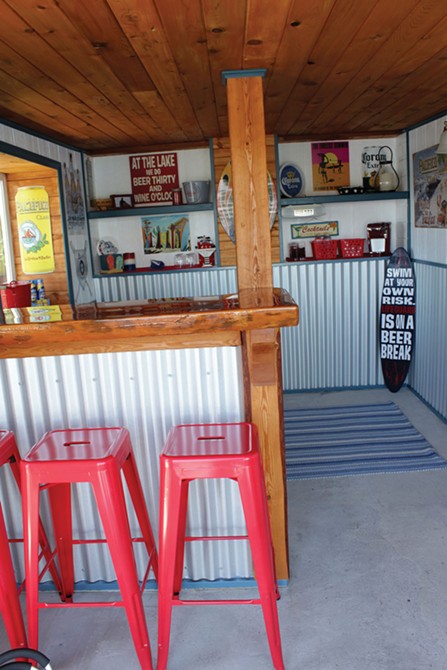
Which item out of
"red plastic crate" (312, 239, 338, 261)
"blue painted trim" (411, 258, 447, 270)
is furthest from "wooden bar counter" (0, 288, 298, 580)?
"red plastic crate" (312, 239, 338, 261)

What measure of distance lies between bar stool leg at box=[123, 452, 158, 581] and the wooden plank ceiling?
1586 millimetres

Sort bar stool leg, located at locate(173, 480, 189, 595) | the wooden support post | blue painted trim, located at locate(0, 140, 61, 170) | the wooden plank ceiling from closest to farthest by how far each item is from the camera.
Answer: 1. the wooden plank ceiling
2. bar stool leg, located at locate(173, 480, 189, 595)
3. the wooden support post
4. blue painted trim, located at locate(0, 140, 61, 170)

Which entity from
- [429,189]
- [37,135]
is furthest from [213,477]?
[429,189]

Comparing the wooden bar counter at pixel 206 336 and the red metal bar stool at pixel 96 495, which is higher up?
the wooden bar counter at pixel 206 336

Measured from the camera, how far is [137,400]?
2506 mm

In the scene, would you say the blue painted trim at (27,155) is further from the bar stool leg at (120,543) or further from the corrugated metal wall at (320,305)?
the bar stool leg at (120,543)

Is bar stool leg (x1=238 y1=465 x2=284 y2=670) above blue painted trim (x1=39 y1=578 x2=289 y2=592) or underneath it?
above

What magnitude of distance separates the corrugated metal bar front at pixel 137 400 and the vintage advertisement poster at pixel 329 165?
135 inches

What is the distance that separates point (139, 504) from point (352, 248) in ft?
11.7

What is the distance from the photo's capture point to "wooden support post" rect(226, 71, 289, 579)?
2436 millimetres

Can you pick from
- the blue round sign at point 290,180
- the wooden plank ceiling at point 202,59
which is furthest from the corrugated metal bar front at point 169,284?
the wooden plank ceiling at point 202,59

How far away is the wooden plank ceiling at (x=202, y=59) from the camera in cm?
217

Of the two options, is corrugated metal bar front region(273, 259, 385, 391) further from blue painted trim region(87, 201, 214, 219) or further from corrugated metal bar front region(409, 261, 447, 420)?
blue painted trim region(87, 201, 214, 219)

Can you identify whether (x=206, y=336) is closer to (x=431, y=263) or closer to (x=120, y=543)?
(x=120, y=543)
